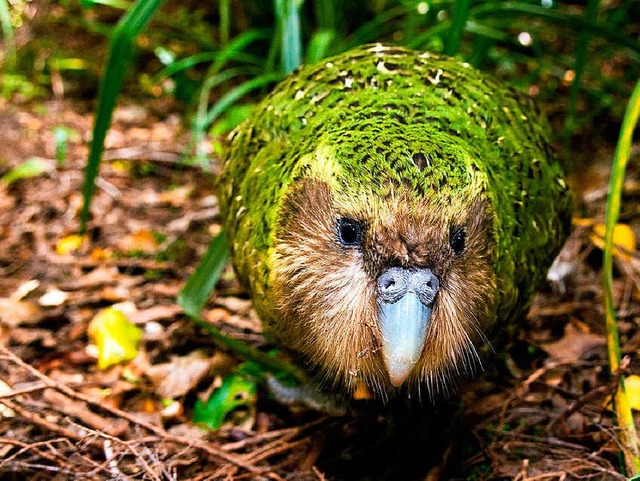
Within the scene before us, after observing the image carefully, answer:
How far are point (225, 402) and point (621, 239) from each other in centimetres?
167

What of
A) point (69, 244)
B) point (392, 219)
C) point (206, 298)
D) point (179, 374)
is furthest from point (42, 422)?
point (69, 244)

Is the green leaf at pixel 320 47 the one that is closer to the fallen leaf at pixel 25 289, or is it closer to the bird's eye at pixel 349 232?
the fallen leaf at pixel 25 289

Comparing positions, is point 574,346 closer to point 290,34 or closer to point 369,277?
point 369,277

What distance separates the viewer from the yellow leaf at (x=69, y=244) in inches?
122

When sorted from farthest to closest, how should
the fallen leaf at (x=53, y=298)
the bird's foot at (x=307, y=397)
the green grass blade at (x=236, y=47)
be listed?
the green grass blade at (x=236, y=47), the fallen leaf at (x=53, y=298), the bird's foot at (x=307, y=397)

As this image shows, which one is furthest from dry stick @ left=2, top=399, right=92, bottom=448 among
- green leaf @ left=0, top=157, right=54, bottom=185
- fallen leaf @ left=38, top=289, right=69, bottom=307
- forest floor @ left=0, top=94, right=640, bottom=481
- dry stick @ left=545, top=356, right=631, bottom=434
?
green leaf @ left=0, top=157, right=54, bottom=185

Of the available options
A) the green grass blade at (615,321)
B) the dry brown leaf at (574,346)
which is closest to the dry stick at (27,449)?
the green grass blade at (615,321)

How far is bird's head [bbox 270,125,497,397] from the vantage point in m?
1.54

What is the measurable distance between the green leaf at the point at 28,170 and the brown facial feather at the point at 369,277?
6.97ft

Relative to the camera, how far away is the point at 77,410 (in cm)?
216

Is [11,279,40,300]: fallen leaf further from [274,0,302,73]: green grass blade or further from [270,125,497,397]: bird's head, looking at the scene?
[270,125,497,397]: bird's head

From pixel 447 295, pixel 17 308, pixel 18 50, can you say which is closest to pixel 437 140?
pixel 447 295

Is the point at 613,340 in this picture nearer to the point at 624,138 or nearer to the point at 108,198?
the point at 624,138

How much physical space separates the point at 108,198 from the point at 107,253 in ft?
1.38
